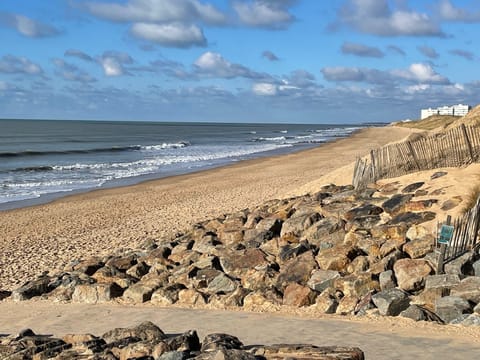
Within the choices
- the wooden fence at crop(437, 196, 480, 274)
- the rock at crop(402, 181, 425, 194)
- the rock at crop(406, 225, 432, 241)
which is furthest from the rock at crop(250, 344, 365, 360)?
the rock at crop(402, 181, 425, 194)

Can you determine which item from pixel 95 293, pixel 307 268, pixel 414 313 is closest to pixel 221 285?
pixel 307 268

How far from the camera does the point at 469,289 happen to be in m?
8.09

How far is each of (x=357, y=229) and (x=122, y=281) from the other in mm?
4655

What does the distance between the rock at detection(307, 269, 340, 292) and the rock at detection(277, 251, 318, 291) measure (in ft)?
0.53

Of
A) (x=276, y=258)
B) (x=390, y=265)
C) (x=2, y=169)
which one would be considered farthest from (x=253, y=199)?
(x=2, y=169)

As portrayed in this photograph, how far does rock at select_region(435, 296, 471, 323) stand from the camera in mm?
7660

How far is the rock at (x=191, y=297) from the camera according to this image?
372 inches

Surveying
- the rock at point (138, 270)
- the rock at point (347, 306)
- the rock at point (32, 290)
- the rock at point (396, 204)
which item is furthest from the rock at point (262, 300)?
the rock at point (32, 290)

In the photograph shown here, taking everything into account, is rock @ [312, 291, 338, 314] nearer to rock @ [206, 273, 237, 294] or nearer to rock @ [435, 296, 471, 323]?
rock @ [435, 296, 471, 323]

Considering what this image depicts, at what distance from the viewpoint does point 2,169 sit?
3900 cm

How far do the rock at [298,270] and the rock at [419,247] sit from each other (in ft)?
5.31

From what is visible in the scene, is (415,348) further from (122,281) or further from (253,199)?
(253,199)

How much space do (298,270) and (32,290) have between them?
5147 mm

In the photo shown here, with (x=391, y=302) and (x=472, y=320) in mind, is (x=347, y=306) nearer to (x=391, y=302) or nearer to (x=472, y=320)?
(x=391, y=302)
